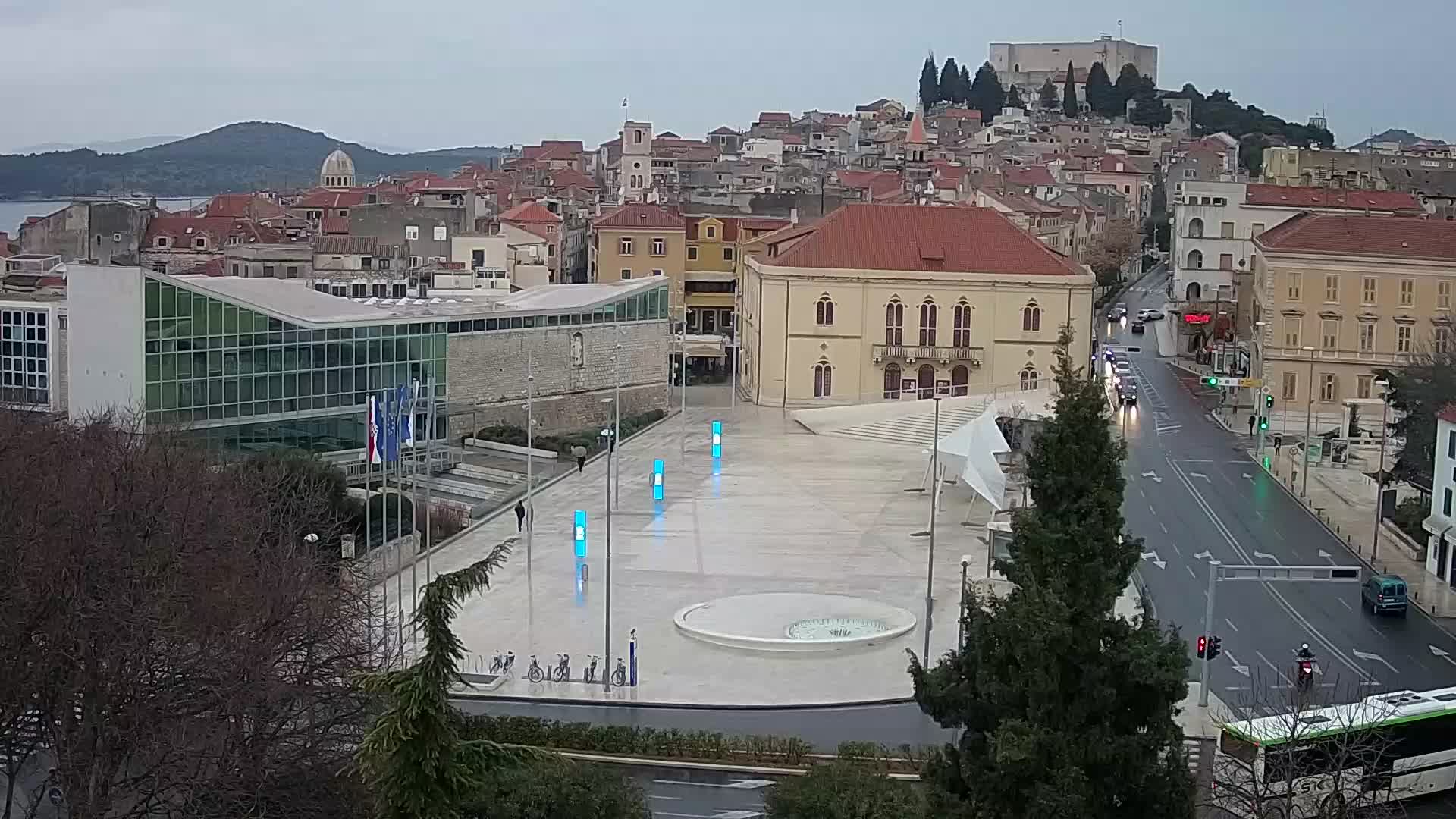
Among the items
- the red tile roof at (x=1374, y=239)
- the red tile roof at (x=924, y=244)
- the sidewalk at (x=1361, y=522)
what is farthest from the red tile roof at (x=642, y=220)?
the sidewalk at (x=1361, y=522)

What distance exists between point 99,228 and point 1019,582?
45672 millimetres

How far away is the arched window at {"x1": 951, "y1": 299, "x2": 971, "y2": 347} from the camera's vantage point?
53250 mm

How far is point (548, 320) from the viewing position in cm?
4853

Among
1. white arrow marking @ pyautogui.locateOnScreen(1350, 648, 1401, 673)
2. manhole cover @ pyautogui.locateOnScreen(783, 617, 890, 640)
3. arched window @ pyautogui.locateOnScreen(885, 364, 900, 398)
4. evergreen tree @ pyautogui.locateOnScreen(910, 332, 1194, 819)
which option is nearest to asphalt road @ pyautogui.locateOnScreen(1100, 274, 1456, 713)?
white arrow marking @ pyautogui.locateOnScreen(1350, 648, 1401, 673)

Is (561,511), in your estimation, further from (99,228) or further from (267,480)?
Result: (99,228)

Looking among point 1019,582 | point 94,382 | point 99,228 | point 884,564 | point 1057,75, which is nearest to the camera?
point 1019,582

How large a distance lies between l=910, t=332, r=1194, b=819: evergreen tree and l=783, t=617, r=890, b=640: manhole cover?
40.6 feet

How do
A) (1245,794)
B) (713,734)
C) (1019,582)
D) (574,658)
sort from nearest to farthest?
(1019,582) → (1245,794) → (713,734) → (574,658)

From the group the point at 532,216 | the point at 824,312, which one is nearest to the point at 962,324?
the point at 824,312

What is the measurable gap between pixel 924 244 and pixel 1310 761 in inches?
1425

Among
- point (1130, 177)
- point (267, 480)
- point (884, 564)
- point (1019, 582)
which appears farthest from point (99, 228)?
point (1130, 177)

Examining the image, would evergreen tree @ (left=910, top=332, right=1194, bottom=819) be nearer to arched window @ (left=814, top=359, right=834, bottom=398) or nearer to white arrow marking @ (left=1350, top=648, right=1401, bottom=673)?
white arrow marking @ (left=1350, top=648, right=1401, bottom=673)

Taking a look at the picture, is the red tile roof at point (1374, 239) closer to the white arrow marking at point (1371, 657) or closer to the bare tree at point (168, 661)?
the white arrow marking at point (1371, 657)

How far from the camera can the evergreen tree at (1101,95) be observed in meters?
170
